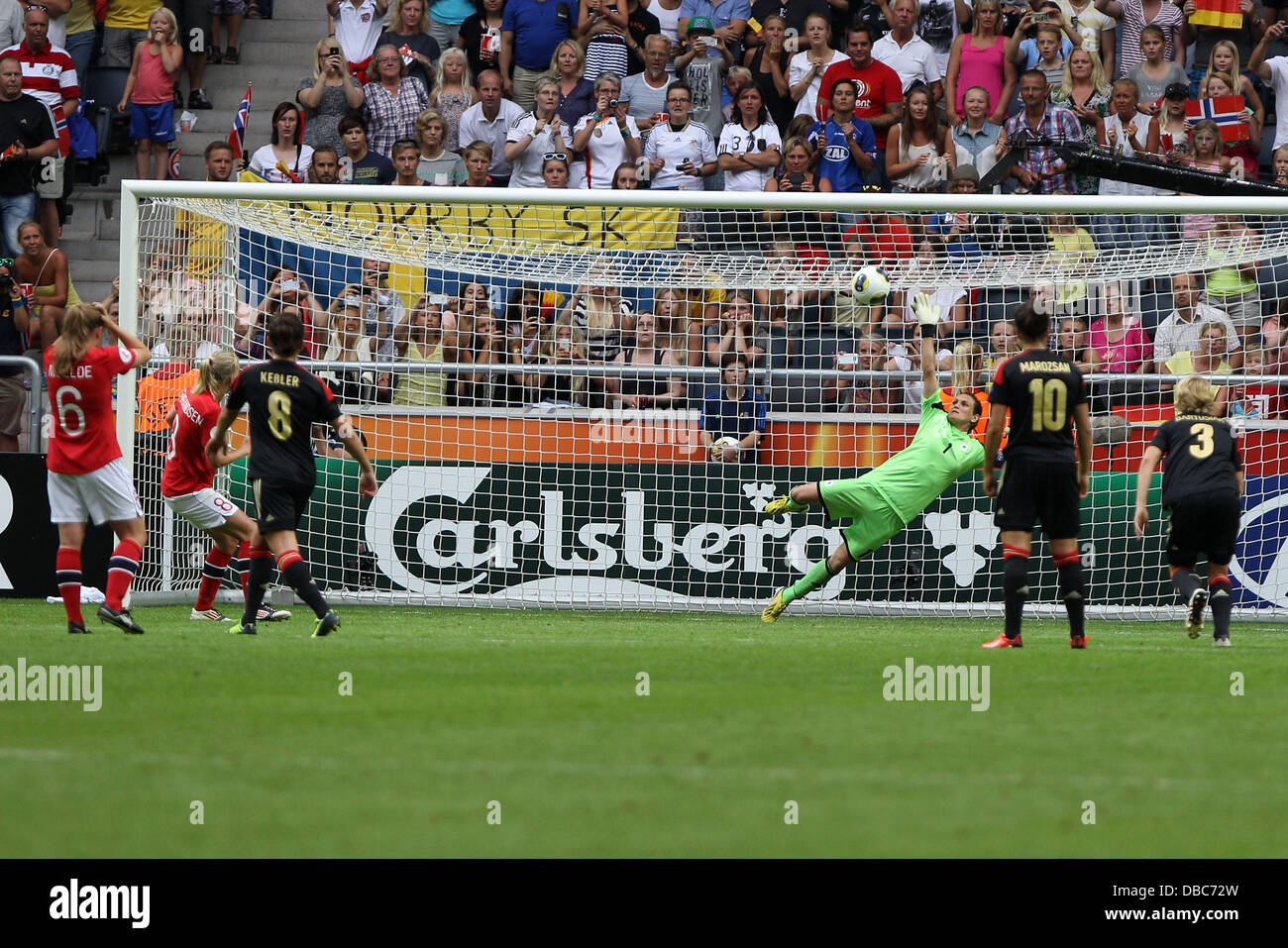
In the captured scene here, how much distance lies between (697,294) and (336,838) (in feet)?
36.9

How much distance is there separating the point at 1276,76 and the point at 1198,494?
342 inches

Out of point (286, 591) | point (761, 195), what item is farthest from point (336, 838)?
point (286, 591)

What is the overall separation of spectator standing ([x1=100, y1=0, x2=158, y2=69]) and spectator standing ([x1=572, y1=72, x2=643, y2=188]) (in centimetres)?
557

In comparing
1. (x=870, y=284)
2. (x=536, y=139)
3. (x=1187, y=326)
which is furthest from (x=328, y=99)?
(x=1187, y=326)

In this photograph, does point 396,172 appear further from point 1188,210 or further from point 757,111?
point 1188,210

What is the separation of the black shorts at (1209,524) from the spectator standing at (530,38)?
10.1 metres

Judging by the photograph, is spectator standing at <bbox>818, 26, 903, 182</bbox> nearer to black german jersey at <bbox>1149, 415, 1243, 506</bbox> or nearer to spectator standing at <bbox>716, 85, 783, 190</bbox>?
spectator standing at <bbox>716, 85, 783, 190</bbox>

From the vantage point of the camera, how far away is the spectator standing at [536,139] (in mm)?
17359

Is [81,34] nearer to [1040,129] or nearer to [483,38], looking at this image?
[483,38]

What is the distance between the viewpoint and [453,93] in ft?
58.7

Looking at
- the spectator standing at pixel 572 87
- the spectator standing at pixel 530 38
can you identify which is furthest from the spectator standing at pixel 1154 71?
the spectator standing at pixel 530 38

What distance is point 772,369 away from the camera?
1406 cm

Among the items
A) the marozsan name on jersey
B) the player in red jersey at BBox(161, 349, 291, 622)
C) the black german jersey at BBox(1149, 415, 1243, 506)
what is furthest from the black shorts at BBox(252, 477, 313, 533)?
the black german jersey at BBox(1149, 415, 1243, 506)

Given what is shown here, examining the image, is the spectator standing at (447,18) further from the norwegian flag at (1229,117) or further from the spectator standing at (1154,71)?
the norwegian flag at (1229,117)
